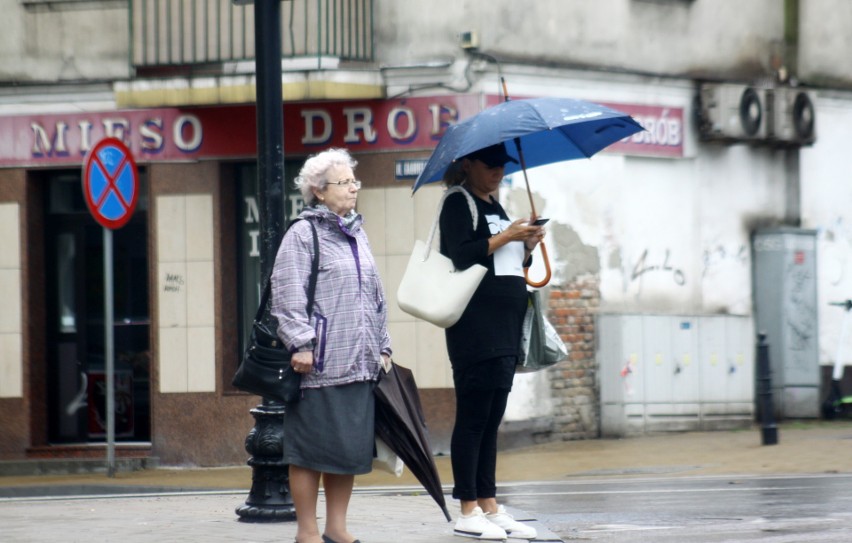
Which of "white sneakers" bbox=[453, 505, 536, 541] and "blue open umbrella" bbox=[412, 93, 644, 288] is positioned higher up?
"blue open umbrella" bbox=[412, 93, 644, 288]

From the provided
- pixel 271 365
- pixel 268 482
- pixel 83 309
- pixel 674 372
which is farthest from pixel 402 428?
pixel 83 309

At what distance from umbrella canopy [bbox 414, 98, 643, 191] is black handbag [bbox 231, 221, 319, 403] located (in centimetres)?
106

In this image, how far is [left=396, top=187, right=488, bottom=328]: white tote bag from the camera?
8.16 m

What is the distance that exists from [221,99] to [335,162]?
28.7ft

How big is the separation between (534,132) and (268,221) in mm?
2034

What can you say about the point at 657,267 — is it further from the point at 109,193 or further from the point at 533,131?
the point at 533,131

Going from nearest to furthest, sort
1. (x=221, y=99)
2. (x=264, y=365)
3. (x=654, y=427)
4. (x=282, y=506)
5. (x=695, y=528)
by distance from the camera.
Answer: (x=264, y=365) → (x=695, y=528) → (x=282, y=506) → (x=221, y=99) → (x=654, y=427)

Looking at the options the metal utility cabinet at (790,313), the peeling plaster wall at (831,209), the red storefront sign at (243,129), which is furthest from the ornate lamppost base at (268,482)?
the peeling plaster wall at (831,209)

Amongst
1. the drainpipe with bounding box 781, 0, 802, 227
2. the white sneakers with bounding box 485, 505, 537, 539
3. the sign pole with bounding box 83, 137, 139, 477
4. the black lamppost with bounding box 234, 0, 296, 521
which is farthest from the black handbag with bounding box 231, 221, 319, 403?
the drainpipe with bounding box 781, 0, 802, 227

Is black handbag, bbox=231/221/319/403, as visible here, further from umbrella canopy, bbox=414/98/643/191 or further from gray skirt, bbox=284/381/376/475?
umbrella canopy, bbox=414/98/643/191

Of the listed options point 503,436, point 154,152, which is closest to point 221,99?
point 154,152

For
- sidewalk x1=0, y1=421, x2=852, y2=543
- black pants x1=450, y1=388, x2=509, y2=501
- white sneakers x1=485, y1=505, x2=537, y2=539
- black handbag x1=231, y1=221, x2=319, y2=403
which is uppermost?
black handbag x1=231, y1=221, x2=319, y2=403

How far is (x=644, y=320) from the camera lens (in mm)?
17375

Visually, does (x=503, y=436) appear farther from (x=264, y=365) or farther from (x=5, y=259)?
(x=264, y=365)
